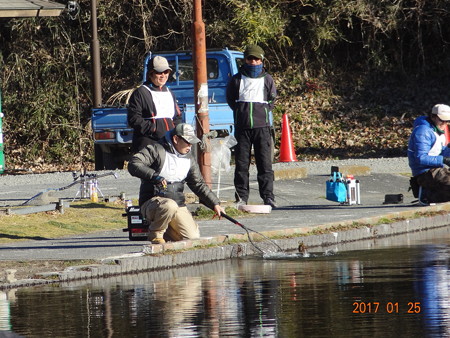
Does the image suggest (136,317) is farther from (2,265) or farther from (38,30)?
(38,30)

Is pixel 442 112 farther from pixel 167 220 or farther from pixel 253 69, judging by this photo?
pixel 167 220

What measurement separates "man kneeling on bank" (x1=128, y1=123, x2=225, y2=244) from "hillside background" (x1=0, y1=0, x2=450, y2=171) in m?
18.0

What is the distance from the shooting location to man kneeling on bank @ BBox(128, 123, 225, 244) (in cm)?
1074

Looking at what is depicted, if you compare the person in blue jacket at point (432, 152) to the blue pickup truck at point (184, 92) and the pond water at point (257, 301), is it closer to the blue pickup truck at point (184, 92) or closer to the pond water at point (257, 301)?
the pond water at point (257, 301)

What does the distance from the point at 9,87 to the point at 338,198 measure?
16565 mm

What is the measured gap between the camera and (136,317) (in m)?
7.67

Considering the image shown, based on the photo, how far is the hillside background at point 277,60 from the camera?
1182 inches

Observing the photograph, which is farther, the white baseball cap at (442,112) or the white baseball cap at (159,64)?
the white baseball cap at (442,112)

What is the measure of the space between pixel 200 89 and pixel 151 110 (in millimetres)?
2130

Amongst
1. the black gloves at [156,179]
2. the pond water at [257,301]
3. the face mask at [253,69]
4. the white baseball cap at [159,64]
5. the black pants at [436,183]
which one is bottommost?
the pond water at [257,301]

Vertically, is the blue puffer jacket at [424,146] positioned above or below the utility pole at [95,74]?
below

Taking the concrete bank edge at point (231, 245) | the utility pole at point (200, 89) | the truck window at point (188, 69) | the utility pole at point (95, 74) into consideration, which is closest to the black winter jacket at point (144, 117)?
the concrete bank edge at point (231, 245)

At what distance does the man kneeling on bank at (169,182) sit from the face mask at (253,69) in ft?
13.7

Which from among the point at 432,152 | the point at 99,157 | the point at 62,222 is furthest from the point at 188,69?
the point at 62,222
